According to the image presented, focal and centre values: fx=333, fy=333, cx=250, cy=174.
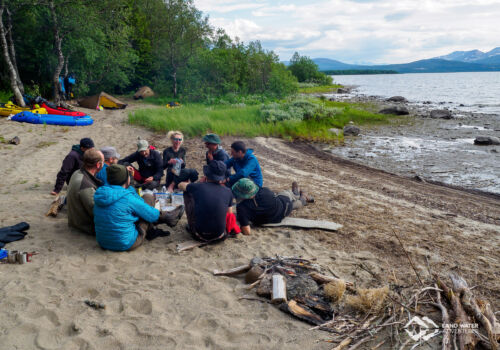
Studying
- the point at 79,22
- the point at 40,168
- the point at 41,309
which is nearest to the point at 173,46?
the point at 79,22

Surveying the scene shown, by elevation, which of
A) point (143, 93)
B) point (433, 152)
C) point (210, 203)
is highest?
point (143, 93)

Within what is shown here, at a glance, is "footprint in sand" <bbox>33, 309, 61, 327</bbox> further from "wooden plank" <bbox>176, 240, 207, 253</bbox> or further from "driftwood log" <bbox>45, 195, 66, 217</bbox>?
"driftwood log" <bbox>45, 195, 66, 217</bbox>

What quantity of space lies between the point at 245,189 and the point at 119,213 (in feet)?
6.37

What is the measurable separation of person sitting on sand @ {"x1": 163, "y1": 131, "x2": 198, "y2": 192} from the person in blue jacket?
1.28 metres

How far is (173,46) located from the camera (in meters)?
31.6

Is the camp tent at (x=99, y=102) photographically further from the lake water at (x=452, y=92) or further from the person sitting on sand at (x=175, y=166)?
the lake water at (x=452, y=92)

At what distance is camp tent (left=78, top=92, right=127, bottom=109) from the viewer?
21.7 metres

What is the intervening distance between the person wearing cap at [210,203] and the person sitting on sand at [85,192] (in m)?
1.40

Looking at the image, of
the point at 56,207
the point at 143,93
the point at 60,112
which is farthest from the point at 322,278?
the point at 143,93

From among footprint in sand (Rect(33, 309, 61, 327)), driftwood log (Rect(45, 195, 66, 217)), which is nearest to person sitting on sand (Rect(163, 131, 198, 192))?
driftwood log (Rect(45, 195, 66, 217))

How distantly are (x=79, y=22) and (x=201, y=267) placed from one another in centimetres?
1999

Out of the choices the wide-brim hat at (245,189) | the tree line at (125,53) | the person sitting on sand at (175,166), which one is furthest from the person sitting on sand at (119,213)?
the tree line at (125,53)

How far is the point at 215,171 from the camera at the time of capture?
4.95 metres

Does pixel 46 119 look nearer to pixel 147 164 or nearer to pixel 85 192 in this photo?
pixel 147 164
